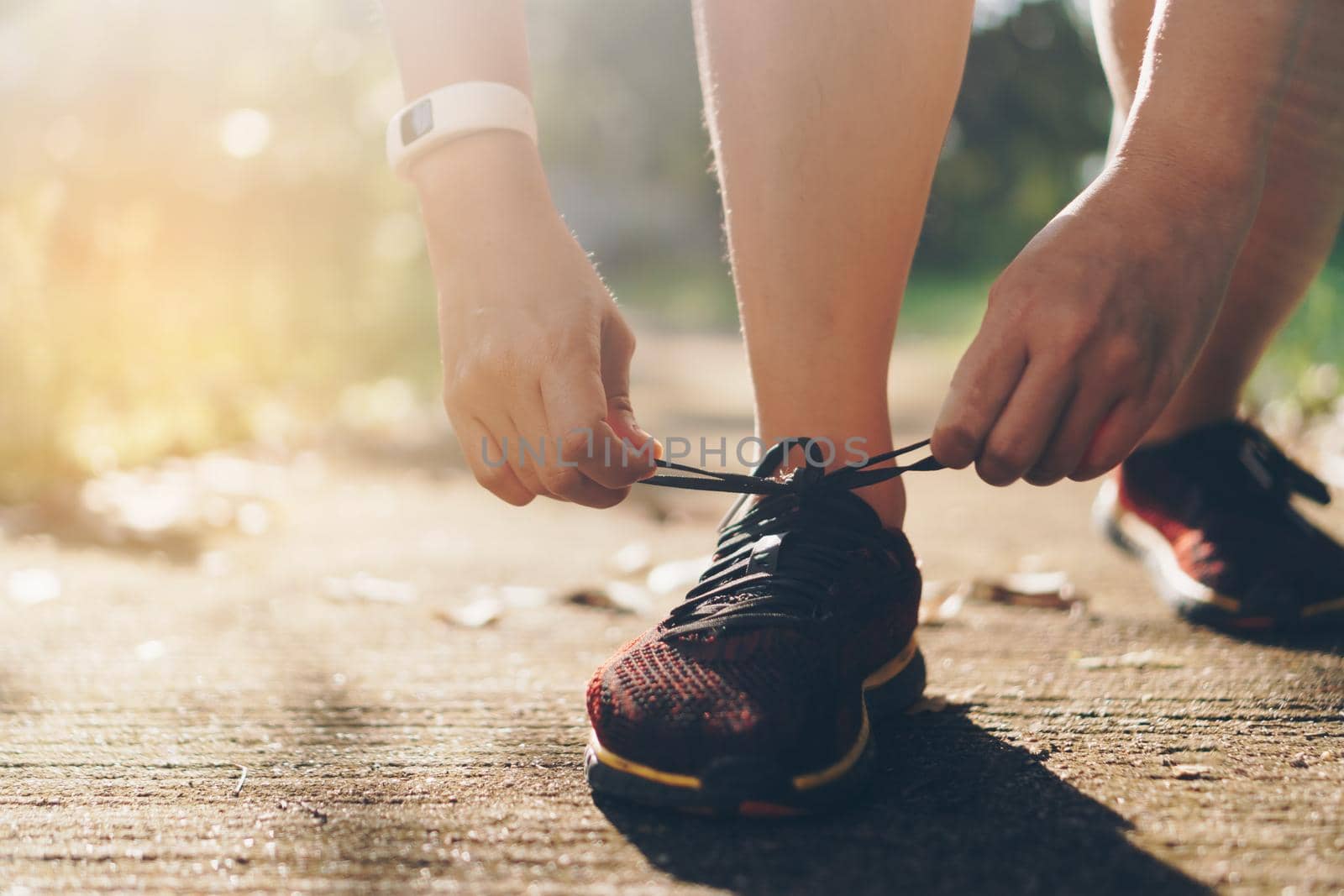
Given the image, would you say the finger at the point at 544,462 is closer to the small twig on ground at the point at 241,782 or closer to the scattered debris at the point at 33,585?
the small twig on ground at the point at 241,782

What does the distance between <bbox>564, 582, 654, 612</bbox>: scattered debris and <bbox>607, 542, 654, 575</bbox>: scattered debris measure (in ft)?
0.51

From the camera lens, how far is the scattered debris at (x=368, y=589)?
4.42 ft

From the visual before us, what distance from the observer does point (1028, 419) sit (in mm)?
685

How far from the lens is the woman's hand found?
26.5 inches

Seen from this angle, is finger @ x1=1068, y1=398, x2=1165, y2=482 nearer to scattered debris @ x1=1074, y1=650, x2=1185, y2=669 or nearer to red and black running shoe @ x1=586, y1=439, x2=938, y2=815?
red and black running shoe @ x1=586, y1=439, x2=938, y2=815

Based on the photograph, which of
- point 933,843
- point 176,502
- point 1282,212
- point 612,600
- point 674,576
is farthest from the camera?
point 176,502

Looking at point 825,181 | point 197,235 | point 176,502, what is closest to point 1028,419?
point 825,181

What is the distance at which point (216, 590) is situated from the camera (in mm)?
1368

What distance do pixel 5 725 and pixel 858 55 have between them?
3.08ft

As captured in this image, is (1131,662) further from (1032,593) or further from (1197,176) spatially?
(1197,176)

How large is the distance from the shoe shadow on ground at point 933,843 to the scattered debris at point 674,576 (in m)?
0.65

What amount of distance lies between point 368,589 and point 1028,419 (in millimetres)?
965

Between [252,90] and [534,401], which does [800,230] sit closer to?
[534,401]

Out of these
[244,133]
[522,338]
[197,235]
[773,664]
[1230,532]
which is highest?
[244,133]
